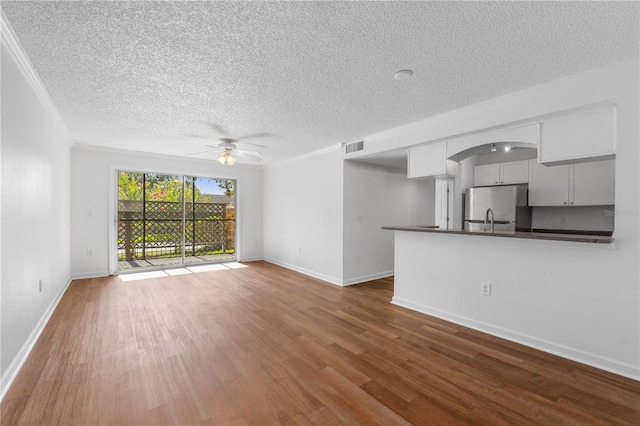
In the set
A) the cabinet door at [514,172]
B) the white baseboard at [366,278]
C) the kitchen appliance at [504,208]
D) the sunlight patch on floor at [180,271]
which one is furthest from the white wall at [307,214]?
the cabinet door at [514,172]

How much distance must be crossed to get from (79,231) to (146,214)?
1416mm

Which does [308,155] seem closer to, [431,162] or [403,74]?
[431,162]

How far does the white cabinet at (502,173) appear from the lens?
482 cm

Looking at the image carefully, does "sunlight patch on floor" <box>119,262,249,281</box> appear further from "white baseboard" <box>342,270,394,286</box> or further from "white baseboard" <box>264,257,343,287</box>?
"white baseboard" <box>342,270,394,286</box>

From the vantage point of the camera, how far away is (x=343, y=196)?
4.72 meters

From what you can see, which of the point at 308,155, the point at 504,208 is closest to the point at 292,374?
the point at 308,155

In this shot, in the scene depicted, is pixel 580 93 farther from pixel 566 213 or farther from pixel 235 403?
pixel 235 403

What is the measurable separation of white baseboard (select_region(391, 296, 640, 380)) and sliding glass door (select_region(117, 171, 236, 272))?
528 cm

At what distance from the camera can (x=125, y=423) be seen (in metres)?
1.60

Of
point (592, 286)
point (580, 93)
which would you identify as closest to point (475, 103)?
point (580, 93)

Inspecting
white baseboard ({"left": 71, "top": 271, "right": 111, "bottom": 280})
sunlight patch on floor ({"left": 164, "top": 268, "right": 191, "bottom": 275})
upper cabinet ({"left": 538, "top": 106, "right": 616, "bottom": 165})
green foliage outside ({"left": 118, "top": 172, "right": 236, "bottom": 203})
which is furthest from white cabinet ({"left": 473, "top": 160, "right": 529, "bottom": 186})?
white baseboard ({"left": 71, "top": 271, "right": 111, "bottom": 280})

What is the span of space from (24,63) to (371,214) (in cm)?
457

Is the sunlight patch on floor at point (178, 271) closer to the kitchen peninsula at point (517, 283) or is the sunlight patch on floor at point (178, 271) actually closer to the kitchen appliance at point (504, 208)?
the kitchen peninsula at point (517, 283)

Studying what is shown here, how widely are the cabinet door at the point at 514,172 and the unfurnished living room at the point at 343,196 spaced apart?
0.13m
